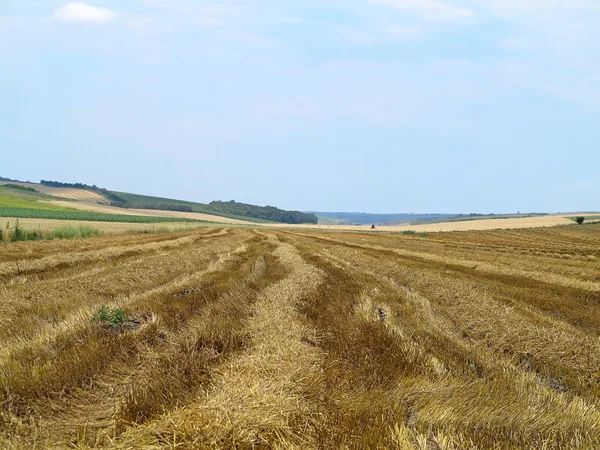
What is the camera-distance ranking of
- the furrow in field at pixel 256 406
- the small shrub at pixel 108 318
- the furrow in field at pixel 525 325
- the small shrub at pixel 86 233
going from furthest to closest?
the small shrub at pixel 86 233 → the small shrub at pixel 108 318 → the furrow in field at pixel 525 325 → the furrow in field at pixel 256 406

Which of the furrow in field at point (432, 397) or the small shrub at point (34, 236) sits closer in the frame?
the furrow in field at point (432, 397)

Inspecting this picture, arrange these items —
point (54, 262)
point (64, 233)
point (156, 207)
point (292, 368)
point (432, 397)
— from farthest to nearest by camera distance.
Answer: point (156, 207), point (64, 233), point (54, 262), point (292, 368), point (432, 397)

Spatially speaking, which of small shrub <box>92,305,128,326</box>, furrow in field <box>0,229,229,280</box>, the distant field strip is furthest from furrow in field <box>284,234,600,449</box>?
the distant field strip

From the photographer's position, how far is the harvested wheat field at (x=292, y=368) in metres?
3.84

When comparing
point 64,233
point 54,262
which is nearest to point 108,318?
point 54,262

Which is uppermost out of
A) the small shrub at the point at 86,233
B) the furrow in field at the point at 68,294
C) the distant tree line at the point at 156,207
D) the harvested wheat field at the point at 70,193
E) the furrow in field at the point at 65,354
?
the harvested wheat field at the point at 70,193

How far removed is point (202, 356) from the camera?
570 cm

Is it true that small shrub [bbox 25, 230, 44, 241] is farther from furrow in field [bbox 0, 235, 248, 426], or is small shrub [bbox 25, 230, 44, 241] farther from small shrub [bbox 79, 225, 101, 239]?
furrow in field [bbox 0, 235, 248, 426]

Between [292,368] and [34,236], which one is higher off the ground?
[292,368]

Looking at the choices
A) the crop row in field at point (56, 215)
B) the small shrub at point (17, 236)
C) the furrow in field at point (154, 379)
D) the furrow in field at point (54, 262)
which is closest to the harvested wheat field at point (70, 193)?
the crop row in field at point (56, 215)

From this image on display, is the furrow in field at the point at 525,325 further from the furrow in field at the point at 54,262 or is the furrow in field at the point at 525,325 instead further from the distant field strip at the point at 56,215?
the distant field strip at the point at 56,215

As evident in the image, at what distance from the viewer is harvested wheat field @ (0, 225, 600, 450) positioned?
3.84 metres

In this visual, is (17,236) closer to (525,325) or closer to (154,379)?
(154,379)

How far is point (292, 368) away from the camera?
17.3 feet
